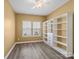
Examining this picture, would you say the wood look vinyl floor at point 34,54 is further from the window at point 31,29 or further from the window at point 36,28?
the window at point 36,28

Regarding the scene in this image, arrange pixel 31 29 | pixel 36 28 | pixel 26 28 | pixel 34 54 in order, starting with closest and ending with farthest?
pixel 34 54, pixel 26 28, pixel 31 29, pixel 36 28

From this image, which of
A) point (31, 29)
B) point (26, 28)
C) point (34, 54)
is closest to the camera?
point (34, 54)

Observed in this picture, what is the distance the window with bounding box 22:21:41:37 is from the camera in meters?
6.98

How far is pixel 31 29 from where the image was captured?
7215mm

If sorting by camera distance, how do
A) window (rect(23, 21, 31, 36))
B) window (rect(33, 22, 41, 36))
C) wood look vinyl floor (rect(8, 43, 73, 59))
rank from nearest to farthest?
wood look vinyl floor (rect(8, 43, 73, 59)) → window (rect(23, 21, 31, 36)) → window (rect(33, 22, 41, 36))

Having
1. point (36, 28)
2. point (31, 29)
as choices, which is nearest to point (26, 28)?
point (31, 29)

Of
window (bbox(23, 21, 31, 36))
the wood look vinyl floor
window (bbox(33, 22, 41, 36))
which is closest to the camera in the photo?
the wood look vinyl floor

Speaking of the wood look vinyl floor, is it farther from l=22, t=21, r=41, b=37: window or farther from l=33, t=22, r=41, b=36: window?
l=33, t=22, r=41, b=36: window

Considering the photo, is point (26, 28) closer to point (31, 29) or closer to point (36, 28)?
point (31, 29)

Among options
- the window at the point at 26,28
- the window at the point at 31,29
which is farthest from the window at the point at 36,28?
the window at the point at 26,28

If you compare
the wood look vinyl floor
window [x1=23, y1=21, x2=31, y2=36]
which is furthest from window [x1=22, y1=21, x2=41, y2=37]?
the wood look vinyl floor

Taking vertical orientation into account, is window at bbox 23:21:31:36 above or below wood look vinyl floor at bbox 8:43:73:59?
above

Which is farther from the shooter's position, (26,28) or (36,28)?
(36,28)

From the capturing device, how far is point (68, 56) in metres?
3.24
